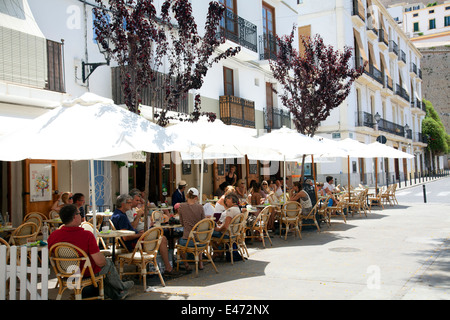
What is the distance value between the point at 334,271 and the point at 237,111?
42.0 ft

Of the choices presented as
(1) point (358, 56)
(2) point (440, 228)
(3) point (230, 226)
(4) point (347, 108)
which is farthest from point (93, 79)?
(1) point (358, 56)

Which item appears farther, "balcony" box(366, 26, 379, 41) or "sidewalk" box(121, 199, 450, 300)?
"balcony" box(366, 26, 379, 41)

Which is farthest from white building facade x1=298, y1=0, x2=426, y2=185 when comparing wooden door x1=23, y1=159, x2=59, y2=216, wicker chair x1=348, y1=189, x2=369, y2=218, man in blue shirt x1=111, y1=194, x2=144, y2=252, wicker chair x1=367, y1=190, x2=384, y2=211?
man in blue shirt x1=111, y1=194, x2=144, y2=252

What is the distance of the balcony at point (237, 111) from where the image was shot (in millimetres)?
18500

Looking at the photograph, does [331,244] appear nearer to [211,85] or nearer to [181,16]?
[181,16]

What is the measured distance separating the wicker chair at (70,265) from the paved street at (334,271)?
A: 1081 millimetres

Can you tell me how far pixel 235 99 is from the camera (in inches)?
754

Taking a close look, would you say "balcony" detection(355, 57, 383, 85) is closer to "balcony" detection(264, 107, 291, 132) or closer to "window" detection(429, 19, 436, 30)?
"balcony" detection(264, 107, 291, 132)

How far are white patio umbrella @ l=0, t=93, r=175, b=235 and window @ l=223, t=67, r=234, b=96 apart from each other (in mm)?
13328

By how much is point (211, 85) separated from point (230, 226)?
11.2 meters

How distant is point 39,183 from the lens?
37.3ft

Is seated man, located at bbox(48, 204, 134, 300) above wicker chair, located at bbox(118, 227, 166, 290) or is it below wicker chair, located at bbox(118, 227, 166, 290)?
above

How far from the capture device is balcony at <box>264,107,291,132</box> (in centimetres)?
2247

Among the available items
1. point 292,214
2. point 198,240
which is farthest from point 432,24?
Result: point 198,240
